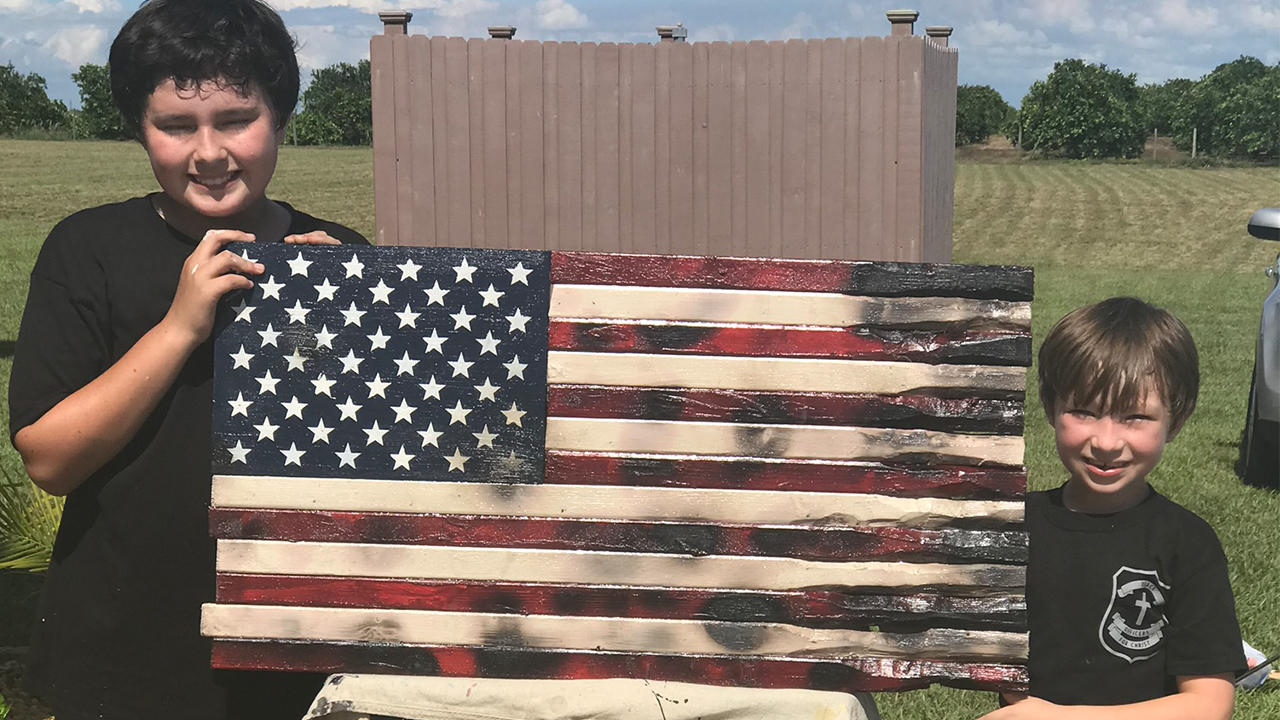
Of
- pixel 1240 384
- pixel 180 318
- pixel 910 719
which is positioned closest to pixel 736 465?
pixel 180 318

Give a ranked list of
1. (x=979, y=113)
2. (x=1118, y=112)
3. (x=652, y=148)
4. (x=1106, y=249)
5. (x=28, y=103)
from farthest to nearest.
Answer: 1. (x=979, y=113)
2. (x=1118, y=112)
3. (x=28, y=103)
4. (x=1106, y=249)
5. (x=652, y=148)

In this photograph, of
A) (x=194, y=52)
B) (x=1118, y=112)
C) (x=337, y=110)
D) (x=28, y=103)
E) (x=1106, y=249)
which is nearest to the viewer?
(x=194, y=52)

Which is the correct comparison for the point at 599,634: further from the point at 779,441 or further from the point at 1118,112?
the point at 1118,112

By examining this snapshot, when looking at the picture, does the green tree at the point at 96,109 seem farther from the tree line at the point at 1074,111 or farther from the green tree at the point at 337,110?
the green tree at the point at 337,110

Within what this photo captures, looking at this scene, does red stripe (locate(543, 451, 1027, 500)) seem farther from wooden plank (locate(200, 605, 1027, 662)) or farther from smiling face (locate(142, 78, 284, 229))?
smiling face (locate(142, 78, 284, 229))

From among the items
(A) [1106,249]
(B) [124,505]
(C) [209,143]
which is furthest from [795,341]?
(A) [1106,249]

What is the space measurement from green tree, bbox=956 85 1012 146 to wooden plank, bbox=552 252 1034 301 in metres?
116

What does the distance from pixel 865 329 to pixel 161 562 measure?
4.27 ft

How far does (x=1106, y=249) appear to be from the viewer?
93.4 feet

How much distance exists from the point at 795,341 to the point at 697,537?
37 centimetres

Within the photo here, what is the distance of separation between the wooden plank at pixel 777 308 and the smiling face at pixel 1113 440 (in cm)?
35

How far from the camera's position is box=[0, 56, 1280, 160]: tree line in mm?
80188

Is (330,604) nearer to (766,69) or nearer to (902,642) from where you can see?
(902,642)

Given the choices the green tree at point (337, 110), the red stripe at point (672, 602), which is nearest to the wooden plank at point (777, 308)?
the red stripe at point (672, 602)
